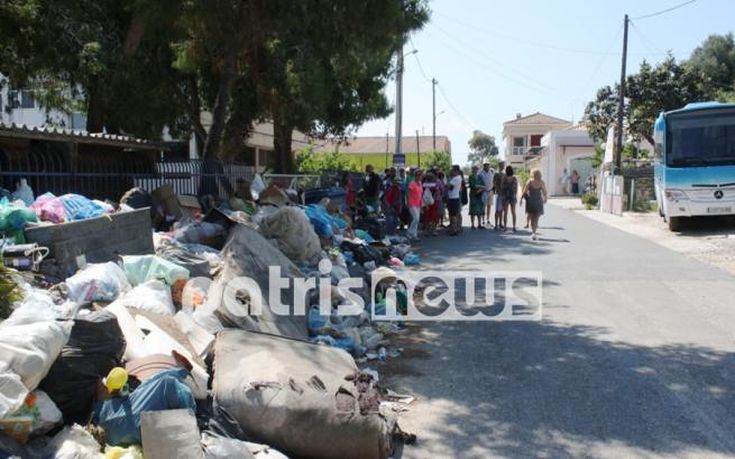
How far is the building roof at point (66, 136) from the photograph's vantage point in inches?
280

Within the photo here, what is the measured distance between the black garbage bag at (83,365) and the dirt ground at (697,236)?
9979 millimetres

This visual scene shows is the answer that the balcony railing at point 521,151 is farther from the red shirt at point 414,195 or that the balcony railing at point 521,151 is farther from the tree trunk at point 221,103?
the tree trunk at point 221,103

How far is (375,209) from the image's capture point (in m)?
18.4

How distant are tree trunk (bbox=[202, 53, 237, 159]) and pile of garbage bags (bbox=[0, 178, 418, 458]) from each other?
5.10m

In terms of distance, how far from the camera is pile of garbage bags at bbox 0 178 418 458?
3771mm

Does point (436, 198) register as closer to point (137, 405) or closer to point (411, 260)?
point (411, 260)

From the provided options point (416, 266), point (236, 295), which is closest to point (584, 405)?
point (236, 295)

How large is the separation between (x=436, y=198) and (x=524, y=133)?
2720 inches

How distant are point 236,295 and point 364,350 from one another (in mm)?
1369

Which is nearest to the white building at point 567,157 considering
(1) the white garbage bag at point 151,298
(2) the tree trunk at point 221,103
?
(2) the tree trunk at point 221,103

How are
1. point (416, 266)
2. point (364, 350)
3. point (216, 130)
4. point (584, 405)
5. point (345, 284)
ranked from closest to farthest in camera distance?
point (584, 405) → point (364, 350) → point (345, 284) → point (416, 266) → point (216, 130)

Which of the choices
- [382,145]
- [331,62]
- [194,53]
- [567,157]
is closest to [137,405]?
[194,53]

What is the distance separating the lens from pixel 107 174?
9117 mm

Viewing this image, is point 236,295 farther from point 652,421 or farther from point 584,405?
point 652,421
